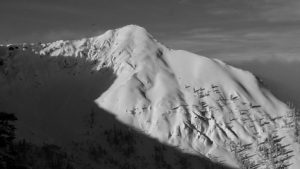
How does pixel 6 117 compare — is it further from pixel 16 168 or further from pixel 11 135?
pixel 16 168

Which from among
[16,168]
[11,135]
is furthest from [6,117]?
[16,168]

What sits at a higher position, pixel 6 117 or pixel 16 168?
pixel 6 117

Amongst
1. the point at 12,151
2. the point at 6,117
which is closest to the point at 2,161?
the point at 12,151

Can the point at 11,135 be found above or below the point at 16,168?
above

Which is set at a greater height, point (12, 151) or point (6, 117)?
point (6, 117)
